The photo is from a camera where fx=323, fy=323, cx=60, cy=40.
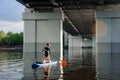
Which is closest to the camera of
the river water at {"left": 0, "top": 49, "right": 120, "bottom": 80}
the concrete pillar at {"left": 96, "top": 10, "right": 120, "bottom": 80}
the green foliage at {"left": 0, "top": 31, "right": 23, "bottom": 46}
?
the river water at {"left": 0, "top": 49, "right": 120, "bottom": 80}

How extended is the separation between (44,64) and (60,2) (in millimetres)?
22887

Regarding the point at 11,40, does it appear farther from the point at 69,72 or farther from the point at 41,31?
the point at 69,72

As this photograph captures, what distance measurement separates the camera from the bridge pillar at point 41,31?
55.1m

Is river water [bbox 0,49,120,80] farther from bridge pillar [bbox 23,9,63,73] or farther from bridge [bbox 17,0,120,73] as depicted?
bridge [bbox 17,0,120,73]

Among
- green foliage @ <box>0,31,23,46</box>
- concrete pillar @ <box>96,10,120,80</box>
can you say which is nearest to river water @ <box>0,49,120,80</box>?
concrete pillar @ <box>96,10,120,80</box>

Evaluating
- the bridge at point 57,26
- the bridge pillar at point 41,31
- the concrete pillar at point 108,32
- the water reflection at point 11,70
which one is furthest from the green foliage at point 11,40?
the water reflection at point 11,70

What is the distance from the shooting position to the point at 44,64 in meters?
27.3

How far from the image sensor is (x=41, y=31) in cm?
5666

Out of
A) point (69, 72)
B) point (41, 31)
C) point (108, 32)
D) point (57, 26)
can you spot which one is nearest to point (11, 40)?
point (41, 31)

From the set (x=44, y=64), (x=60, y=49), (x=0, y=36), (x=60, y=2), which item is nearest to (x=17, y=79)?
(x=44, y=64)

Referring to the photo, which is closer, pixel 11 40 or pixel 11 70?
pixel 11 70

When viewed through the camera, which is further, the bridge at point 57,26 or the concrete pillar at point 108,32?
the concrete pillar at point 108,32

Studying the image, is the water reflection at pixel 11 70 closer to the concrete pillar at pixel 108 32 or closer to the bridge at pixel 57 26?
the bridge at pixel 57 26

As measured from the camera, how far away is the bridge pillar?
55.1 m
